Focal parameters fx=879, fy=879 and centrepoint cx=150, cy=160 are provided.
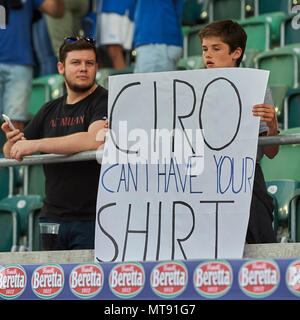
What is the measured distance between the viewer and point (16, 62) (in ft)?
23.0

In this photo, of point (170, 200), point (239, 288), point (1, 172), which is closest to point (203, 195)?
point (170, 200)

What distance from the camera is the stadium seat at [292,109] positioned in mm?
6105

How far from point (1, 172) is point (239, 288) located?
3673 millimetres

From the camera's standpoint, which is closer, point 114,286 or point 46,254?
point 114,286

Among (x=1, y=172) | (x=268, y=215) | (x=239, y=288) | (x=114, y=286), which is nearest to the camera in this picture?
(x=239, y=288)

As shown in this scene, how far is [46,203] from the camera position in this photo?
441cm

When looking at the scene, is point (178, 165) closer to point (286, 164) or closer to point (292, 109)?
point (286, 164)

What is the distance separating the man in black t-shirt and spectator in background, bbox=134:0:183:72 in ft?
6.18

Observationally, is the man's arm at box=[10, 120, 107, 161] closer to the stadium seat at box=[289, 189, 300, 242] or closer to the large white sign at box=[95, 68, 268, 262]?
the large white sign at box=[95, 68, 268, 262]

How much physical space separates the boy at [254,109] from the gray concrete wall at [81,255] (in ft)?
0.70

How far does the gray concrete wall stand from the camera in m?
3.58

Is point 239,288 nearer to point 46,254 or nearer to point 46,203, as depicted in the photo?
point 46,254

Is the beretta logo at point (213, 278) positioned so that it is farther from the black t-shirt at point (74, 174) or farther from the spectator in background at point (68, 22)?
the spectator in background at point (68, 22)

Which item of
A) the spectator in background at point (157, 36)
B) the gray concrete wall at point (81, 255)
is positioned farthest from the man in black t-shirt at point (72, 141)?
the spectator in background at point (157, 36)
